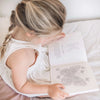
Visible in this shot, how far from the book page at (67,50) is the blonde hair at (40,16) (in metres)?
0.21

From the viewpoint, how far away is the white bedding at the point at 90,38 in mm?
664

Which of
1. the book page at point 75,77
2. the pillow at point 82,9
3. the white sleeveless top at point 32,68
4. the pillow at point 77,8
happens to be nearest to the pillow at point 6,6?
the pillow at point 77,8

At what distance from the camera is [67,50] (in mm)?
807

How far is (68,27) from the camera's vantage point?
1016 mm

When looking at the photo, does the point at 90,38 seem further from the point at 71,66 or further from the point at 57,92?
the point at 57,92

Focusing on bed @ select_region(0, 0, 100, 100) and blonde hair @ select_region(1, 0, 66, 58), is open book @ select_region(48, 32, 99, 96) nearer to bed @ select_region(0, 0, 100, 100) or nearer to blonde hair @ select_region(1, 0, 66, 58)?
bed @ select_region(0, 0, 100, 100)

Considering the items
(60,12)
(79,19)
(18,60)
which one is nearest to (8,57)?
(18,60)

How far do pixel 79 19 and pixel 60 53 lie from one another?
1.36ft

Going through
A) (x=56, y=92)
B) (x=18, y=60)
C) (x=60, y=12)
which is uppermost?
(x=60, y=12)

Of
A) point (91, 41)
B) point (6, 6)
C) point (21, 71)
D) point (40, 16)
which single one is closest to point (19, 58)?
point (21, 71)

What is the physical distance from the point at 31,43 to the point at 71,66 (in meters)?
0.21

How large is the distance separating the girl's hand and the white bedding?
2.2 inches

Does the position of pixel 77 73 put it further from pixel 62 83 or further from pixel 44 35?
pixel 44 35

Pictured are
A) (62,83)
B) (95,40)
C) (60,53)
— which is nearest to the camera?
(62,83)
